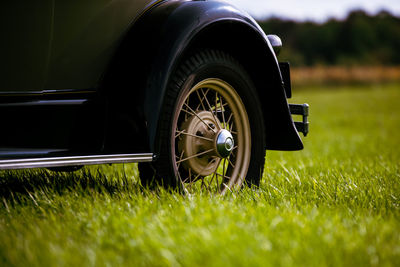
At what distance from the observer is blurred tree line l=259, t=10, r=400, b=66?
56625 mm

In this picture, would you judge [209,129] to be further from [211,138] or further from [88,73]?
[88,73]

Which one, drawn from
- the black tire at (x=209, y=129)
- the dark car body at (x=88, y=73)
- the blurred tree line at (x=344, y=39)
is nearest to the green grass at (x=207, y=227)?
the black tire at (x=209, y=129)

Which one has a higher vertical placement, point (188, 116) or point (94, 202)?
point (188, 116)

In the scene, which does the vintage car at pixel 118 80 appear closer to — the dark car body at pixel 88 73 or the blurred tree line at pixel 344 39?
the dark car body at pixel 88 73

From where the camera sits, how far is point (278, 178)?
3.78 m

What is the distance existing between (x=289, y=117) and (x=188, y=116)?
71 centimetres

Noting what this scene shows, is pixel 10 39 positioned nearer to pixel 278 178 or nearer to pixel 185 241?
pixel 185 241

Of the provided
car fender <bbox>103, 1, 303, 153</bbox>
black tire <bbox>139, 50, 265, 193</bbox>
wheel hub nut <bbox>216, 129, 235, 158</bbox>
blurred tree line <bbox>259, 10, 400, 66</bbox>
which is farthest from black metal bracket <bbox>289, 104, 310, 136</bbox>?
blurred tree line <bbox>259, 10, 400, 66</bbox>

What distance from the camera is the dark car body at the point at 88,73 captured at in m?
2.49

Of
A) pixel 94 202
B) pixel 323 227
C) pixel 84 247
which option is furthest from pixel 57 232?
pixel 323 227

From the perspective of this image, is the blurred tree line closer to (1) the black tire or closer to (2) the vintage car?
(1) the black tire

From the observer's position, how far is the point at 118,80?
2783 millimetres

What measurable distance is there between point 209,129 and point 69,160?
98 centimetres

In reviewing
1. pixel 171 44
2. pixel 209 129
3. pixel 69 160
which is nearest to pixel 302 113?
pixel 209 129
